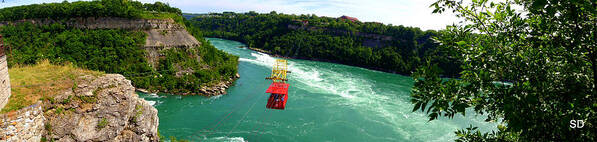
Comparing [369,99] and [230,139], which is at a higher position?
[369,99]

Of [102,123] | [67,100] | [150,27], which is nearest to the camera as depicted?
[67,100]

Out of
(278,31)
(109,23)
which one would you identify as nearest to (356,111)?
(109,23)

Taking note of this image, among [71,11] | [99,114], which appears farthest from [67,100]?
[71,11]

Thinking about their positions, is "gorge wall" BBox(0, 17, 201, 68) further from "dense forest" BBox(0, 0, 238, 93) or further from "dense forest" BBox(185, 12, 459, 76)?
"dense forest" BBox(185, 12, 459, 76)

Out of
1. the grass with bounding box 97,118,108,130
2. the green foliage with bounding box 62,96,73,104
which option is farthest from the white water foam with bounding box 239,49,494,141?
the green foliage with bounding box 62,96,73,104

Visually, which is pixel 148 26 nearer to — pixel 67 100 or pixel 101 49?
pixel 101 49

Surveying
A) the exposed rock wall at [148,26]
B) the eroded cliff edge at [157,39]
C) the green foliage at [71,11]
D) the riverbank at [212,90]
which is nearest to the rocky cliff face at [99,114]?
the riverbank at [212,90]
